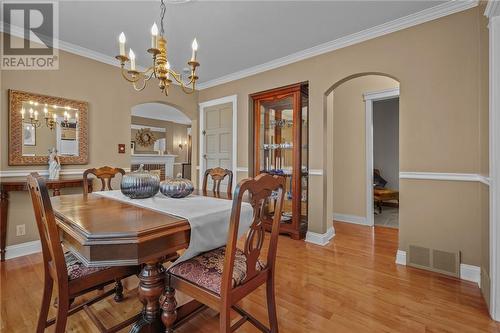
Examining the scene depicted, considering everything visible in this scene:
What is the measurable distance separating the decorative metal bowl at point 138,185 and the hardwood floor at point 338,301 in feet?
2.71

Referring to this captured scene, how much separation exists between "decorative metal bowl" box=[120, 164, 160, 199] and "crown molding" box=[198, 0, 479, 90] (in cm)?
259

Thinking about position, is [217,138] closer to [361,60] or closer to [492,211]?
[361,60]

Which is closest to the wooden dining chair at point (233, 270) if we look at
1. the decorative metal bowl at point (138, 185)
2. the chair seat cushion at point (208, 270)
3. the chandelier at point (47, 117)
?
the chair seat cushion at point (208, 270)

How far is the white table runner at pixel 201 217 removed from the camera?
128 centimetres

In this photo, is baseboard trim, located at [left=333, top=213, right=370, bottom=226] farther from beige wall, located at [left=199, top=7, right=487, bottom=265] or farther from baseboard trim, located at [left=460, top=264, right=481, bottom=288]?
baseboard trim, located at [left=460, top=264, right=481, bottom=288]

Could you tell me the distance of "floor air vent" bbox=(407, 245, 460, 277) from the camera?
2.23 meters

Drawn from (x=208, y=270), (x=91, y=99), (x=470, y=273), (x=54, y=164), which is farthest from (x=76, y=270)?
(x=470, y=273)

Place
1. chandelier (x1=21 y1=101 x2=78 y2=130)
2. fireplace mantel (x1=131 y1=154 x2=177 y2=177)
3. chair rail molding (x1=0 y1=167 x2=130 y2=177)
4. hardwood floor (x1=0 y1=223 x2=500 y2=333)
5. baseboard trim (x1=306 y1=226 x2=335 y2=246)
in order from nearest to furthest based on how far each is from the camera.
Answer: hardwood floor (x1=0 y1=223 x2=500 y2=333) → chair rail molding (x1=0 y1=167 x2=130 y2=177) → chandelier (x1=21 y1=101 x2=78 y2=130) → baseboard trim (x1=306 y1=226 x2=335 y2=246) → fireplace mantel (x1=131 y1=154 x2=177 y2=177)

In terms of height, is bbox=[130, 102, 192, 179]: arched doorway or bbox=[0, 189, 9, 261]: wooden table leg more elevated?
bbox=[130, 102, 192, 179]: arched doorway

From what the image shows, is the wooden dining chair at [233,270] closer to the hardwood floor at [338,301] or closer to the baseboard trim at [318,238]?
the hardwood floor at [338,301]

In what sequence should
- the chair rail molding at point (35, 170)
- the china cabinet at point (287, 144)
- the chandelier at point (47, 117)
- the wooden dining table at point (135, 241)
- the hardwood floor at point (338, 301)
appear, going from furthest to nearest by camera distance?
the china cabinet at point (287, 144) → the chandelier at point (47, 117) → the chair rail molding at point (35, 170) → the hardwood floor at point (338, 301) → the wooden dining table at point (135, 241)

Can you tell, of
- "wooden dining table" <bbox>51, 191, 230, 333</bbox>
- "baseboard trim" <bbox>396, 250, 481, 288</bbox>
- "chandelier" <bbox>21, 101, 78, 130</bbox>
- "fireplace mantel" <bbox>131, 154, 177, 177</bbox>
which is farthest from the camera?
"fireplace mantel" <bbox>131, 154, 177, 177</bbox>

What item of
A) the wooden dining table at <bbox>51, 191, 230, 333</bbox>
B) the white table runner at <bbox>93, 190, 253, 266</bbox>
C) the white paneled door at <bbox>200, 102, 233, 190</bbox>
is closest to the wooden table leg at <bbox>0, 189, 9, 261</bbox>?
the wooden dining table at <bbox>51, 191, 230, 333</bbox>

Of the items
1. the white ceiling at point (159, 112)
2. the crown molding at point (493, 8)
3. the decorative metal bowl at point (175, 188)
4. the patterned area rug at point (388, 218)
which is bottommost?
the patterned area rug at point (388, 218)
